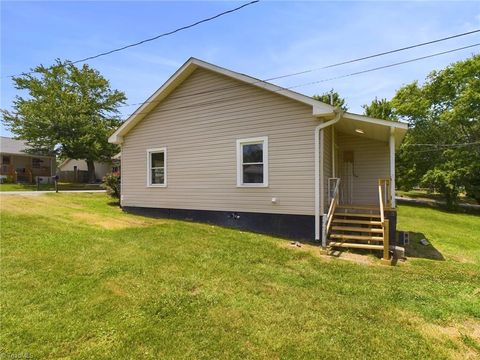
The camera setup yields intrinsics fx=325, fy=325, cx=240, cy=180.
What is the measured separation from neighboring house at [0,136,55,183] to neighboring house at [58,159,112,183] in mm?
2845

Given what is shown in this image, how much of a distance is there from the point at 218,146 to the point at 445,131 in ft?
71.1

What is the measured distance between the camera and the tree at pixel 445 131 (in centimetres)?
2266

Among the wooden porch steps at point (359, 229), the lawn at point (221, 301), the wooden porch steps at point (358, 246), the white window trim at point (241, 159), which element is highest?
the white window trim at point (241, 159)

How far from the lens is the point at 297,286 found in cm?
513

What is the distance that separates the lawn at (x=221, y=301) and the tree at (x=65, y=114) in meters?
21.5

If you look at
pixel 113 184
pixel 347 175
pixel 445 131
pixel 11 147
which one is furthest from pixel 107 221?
pixel 11 147

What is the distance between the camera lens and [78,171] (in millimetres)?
37406

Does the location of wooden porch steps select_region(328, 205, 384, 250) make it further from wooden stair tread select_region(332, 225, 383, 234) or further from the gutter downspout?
the gutter downspout

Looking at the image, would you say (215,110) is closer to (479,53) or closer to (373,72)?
(373,72)

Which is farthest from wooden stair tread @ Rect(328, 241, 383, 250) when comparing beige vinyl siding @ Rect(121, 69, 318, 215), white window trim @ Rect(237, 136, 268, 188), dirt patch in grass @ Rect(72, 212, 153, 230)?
dirt patch in grass @ Rect(72, 212, 153, 230)

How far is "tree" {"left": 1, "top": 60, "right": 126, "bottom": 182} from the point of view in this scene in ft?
86.7

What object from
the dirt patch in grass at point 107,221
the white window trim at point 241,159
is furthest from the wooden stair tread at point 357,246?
the dirt patch in grass at point 107,221

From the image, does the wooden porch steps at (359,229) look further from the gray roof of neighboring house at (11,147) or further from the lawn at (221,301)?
the gray roof of neighboring house at (11,147)

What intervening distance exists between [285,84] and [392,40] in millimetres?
3044
